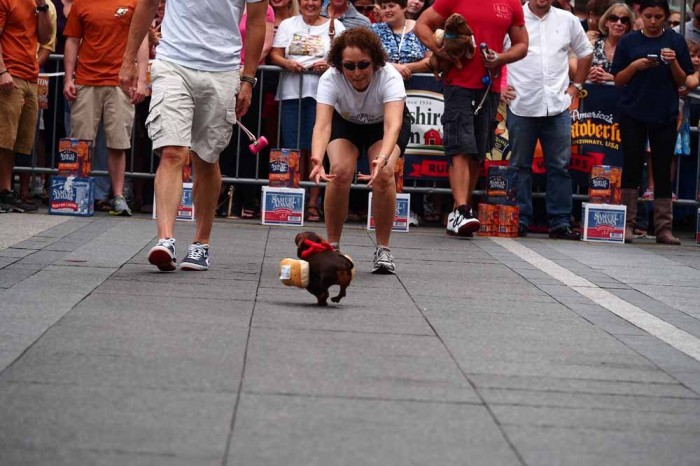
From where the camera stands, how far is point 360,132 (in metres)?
9.25

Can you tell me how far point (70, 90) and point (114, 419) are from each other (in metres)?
8.72

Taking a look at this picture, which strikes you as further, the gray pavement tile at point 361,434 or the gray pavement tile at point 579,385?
the gray pavement tile at point 579,385

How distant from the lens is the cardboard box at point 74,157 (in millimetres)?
12539

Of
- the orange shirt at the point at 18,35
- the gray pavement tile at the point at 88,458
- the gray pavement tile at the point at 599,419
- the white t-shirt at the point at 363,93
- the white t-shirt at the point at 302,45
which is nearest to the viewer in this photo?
the gray pavement tile at the point at 88,458

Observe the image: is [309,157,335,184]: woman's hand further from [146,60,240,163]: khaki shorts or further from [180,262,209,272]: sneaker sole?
[180,262,209,272]: sneaker sole

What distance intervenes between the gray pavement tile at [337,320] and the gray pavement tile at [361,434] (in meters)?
1.63

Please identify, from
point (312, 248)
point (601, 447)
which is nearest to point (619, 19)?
point (312, 248)

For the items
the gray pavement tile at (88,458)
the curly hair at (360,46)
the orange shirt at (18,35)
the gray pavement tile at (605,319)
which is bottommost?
the gray pavement tile at (88,458)

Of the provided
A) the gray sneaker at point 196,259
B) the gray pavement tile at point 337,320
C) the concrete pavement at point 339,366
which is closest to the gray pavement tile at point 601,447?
the concrete pavement at point 339,366

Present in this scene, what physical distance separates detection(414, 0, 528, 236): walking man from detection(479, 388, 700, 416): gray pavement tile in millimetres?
6334

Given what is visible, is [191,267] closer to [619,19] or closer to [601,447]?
[601,447]

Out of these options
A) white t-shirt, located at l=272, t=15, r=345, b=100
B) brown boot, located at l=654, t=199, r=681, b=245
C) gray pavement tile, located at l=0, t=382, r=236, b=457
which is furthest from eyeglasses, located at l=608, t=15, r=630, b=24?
gray pavement tile, located at l=0, t=382, r=236, b=457

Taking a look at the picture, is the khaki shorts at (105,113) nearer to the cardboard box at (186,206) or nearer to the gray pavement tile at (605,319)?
the cardboard box at (186,206)

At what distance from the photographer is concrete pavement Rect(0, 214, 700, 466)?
14.1 ft
